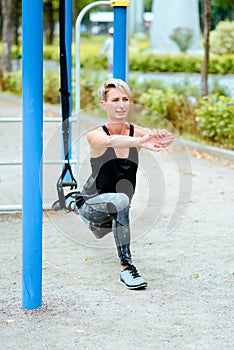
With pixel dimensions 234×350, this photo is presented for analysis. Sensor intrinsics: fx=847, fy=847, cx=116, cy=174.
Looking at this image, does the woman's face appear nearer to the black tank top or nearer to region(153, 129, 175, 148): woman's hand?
the black tank top

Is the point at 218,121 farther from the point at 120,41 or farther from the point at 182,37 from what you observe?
the point at 182,37

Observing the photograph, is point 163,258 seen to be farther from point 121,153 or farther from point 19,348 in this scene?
point 19,348

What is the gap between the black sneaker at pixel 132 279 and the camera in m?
4.92

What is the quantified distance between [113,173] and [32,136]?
0.78 metres

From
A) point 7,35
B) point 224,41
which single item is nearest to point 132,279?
point 7,35

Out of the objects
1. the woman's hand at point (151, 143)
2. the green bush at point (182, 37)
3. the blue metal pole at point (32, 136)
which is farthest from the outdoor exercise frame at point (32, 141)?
the green bush at point (182, 37)

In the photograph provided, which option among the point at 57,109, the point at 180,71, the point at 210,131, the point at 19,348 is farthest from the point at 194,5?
the point at 19,348

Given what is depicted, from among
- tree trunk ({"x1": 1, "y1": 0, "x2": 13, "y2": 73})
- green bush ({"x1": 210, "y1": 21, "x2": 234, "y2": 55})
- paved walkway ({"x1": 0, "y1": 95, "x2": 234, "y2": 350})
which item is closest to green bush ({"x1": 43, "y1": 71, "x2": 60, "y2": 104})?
tree trunk ({"x1": 1, "y1": 0, "x2": 13, "y2": 73})

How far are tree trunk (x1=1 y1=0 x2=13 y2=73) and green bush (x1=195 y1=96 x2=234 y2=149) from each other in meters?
11.5

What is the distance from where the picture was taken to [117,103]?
4883 millimetres

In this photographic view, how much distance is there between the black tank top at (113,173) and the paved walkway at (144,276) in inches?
22.9

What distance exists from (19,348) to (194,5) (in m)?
27.6

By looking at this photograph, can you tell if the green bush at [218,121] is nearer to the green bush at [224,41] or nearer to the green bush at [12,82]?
the green bush at [12,82]

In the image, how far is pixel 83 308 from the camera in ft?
15.0
